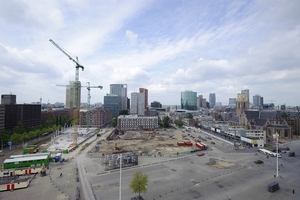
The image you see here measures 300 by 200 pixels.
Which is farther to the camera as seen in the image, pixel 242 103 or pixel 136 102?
pixel 136 102

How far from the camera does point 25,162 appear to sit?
137ft

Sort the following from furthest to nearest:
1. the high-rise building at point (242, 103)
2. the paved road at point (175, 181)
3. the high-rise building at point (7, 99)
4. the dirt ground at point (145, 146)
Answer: the high-rise building at point (242, 103), the high-rise building at point (7, 99), the dirt ground at point (145, 146), the paved road at point (175, 181)

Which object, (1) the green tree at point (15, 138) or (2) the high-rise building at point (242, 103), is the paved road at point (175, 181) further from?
(2) the high-rise building at point (242, 103)

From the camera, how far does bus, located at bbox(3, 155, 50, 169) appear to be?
40781mm

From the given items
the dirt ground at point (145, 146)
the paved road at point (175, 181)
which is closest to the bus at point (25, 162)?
the paved road at point (175, 181)

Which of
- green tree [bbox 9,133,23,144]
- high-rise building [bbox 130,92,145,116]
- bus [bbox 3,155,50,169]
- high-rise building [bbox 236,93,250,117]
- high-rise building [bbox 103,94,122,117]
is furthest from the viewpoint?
A: high-rise building [bbox 130,92,145,116]

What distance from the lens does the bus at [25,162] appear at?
134 ft

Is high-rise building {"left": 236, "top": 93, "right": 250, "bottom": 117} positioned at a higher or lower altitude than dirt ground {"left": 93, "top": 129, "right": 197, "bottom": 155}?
higher

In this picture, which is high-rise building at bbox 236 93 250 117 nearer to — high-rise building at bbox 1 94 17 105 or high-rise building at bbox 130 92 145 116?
high-rise building at bbox 130 92 145 116

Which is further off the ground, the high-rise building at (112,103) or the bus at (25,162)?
the high-rise building at (112,103)

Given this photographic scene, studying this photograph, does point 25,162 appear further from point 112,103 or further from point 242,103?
point 112,103

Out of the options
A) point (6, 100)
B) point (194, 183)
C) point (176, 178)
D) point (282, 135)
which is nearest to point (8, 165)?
point (176, 178)

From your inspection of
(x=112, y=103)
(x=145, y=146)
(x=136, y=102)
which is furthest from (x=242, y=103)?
(x=112, y=103)

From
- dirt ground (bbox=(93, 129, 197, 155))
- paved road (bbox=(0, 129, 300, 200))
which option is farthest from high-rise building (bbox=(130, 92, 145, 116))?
paved road (bbox=(0, 129, 300, 200))
